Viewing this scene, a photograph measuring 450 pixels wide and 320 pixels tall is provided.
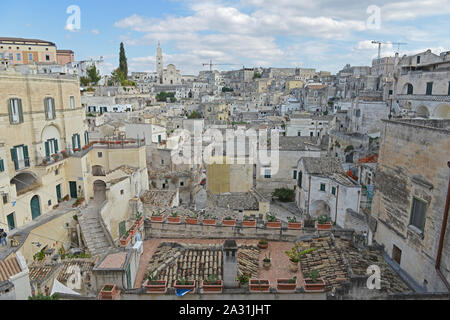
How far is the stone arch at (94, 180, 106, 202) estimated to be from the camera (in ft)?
84.8

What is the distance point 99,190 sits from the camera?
87.6 feet

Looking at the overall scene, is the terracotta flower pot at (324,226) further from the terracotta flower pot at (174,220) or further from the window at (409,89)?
the window at (409,89)

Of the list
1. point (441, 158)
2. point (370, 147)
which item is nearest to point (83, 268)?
point (441, 158)

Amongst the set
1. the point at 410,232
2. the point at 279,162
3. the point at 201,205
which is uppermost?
the point at 410,232

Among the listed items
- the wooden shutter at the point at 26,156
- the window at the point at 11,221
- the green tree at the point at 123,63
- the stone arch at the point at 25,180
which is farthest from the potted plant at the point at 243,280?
the green tree at the point at 123,63

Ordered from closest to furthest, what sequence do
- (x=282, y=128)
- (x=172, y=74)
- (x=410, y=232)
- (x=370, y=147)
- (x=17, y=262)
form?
(x=410, y=232) → (x=17, y=262) → (x=370, y=147) → (x=282, y=128) → (x=172, y=74)

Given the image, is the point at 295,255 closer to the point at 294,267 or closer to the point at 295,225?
the point at 294,267

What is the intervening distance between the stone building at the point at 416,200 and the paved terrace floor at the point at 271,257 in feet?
12.6

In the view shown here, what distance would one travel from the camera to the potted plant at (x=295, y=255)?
1039cm

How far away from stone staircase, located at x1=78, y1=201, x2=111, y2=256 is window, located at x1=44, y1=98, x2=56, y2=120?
7.75m

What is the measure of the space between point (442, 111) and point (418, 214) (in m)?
28.8
